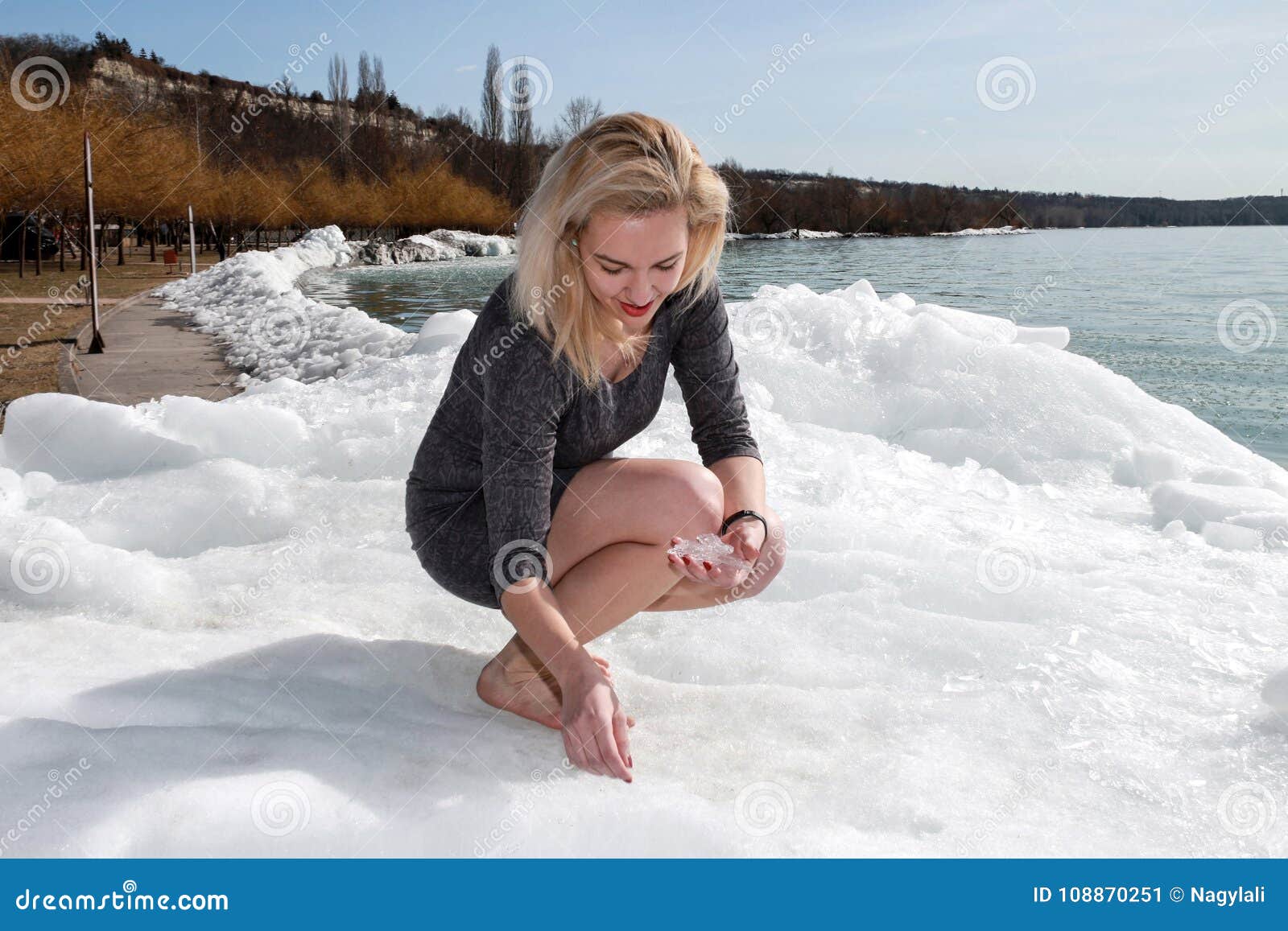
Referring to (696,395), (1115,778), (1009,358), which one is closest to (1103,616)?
(1115,778)

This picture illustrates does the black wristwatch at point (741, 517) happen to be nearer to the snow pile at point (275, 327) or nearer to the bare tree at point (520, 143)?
the snow pile at point (275, 327)

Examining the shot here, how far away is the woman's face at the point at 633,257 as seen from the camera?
1.60 m

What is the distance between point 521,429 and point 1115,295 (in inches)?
639

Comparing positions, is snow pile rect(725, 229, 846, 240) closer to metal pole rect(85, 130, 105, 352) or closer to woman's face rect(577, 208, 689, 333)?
metal pole rect(85, 130, 105, 352)

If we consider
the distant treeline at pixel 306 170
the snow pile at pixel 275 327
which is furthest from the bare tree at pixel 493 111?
the snow pile at pixel 275 327

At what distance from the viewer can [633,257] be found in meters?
1.62

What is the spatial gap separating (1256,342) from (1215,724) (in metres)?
9.91

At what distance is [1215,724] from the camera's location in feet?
6.29

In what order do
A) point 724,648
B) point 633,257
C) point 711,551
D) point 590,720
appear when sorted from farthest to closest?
point 724,648 → point 711,551 → point 633,257 → point 590,720

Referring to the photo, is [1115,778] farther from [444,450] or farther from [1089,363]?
[1089,363]

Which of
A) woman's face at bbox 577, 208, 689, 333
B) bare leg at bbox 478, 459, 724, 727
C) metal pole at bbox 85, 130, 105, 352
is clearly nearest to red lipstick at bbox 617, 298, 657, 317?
woman's face at bbox 577, 208, 689, 333

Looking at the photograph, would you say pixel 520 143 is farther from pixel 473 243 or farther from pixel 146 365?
pixel 146 365

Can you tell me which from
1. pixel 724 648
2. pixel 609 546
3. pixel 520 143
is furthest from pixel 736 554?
pixel 520 143

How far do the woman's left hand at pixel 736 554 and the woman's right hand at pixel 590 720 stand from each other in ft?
0.88
